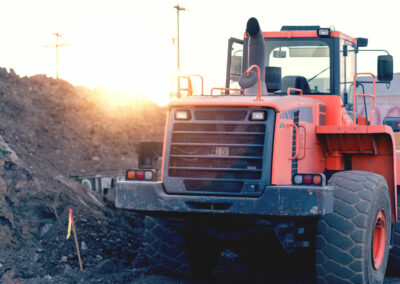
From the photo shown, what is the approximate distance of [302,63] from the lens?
8656mm

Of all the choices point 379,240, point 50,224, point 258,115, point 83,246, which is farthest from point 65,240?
point 379,240

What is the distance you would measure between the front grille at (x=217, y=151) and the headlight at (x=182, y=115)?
0.15 feet

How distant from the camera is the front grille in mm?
6828

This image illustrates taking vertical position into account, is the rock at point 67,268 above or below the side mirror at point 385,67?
below

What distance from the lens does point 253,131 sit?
6859 mm

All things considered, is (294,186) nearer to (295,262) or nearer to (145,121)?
(295,262)

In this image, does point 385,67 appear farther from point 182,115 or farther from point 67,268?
point 67,268

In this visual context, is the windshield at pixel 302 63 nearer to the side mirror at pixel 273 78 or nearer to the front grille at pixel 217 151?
the side mirror at pixel 273 78

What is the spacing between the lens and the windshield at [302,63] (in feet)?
28.0

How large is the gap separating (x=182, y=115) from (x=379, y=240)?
118 inches

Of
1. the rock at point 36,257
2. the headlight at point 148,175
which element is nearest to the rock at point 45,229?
the rock at point 36,257

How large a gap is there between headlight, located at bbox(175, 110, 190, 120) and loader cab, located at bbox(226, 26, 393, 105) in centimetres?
161

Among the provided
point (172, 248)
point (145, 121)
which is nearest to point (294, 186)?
point (172, 248)

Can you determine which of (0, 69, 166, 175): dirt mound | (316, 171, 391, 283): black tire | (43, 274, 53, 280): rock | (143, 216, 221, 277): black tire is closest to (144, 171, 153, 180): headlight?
(143, 216, 221, 277): black tire
